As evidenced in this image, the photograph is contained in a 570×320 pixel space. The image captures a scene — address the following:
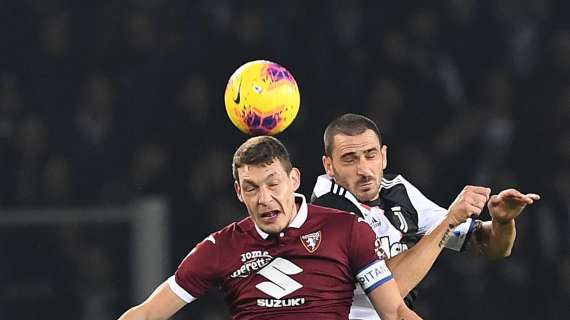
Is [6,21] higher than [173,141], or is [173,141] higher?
[6,21]

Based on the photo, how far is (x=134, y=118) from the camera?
363 inches

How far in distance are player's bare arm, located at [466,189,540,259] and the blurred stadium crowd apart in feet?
9.62

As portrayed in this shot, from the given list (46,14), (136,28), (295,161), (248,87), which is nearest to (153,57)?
(136,28)

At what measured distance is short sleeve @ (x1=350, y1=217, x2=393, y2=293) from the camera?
4.75 meters

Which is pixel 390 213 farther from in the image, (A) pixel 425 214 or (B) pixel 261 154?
(B) pixel 261 154

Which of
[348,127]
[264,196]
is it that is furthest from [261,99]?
[264,196]

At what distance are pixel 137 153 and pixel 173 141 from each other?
0.87 feet

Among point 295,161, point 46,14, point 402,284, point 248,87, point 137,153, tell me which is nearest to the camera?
point 402,284

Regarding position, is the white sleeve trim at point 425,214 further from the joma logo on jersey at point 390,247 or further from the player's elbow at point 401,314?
the player's elbow at point 401,314

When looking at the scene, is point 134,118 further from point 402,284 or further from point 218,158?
point 402,284

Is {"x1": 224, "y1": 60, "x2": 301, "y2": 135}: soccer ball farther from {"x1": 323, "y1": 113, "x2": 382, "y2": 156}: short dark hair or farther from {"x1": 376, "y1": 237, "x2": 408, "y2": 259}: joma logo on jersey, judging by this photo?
{"x1": 376, "y1": 237, "x2": 408, "y2": 259}: joma logo on jersey

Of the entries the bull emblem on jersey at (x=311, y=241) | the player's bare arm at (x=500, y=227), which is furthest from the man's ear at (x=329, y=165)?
the player's bare arm at (x=500, y=227)

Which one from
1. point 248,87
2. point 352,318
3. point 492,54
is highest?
point 492,54

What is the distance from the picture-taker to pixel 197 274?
4891 millimetres
